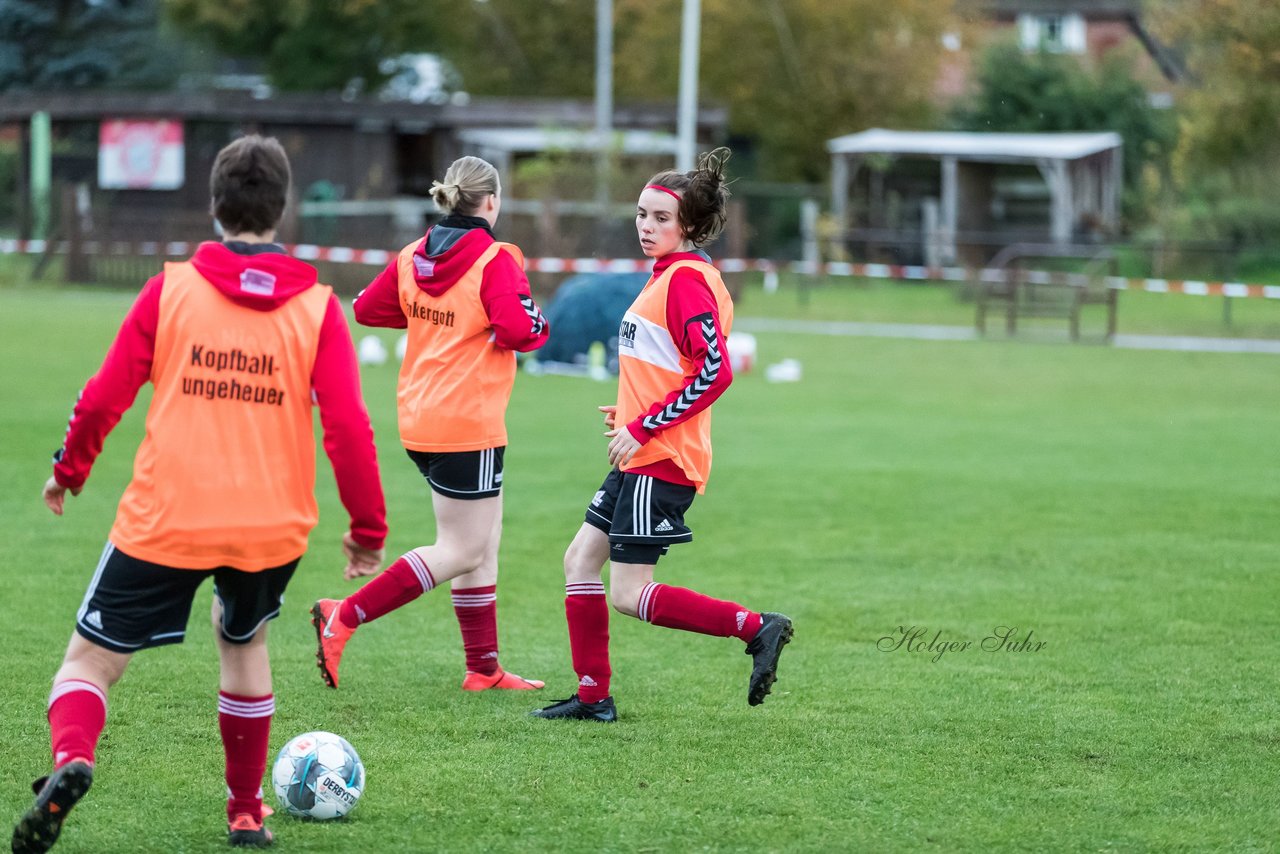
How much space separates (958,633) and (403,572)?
2537mm

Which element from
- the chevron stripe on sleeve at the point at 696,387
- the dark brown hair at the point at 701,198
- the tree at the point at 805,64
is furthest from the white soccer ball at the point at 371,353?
the tree at the point at 805,64


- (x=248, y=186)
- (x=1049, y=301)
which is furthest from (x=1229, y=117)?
(x=248, y=186)

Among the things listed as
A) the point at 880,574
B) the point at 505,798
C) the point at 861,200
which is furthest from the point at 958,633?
the point at 861,200

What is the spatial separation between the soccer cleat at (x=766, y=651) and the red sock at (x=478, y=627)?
107 centimetres

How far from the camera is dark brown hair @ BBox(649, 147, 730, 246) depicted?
5.20 metres

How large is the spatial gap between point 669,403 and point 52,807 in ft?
7.27

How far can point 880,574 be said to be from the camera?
804 cm

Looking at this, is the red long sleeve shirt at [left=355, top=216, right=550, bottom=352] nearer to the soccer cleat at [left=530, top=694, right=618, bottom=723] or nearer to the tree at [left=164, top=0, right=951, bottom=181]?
the soccer cleat at [left=530, top=694, right=618, bottom=723]

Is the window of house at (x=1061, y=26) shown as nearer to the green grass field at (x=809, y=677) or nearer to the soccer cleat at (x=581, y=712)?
the green grass field at (x=809, y=677)

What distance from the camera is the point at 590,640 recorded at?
5379 millimetres

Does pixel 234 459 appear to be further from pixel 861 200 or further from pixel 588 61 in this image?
pixel 588 61

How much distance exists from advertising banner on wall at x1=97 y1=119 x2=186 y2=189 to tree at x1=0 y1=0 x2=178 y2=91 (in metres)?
14.1

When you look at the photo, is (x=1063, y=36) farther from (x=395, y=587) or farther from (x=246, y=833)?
(x=246, y=833)

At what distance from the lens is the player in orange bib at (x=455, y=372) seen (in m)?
5.45
